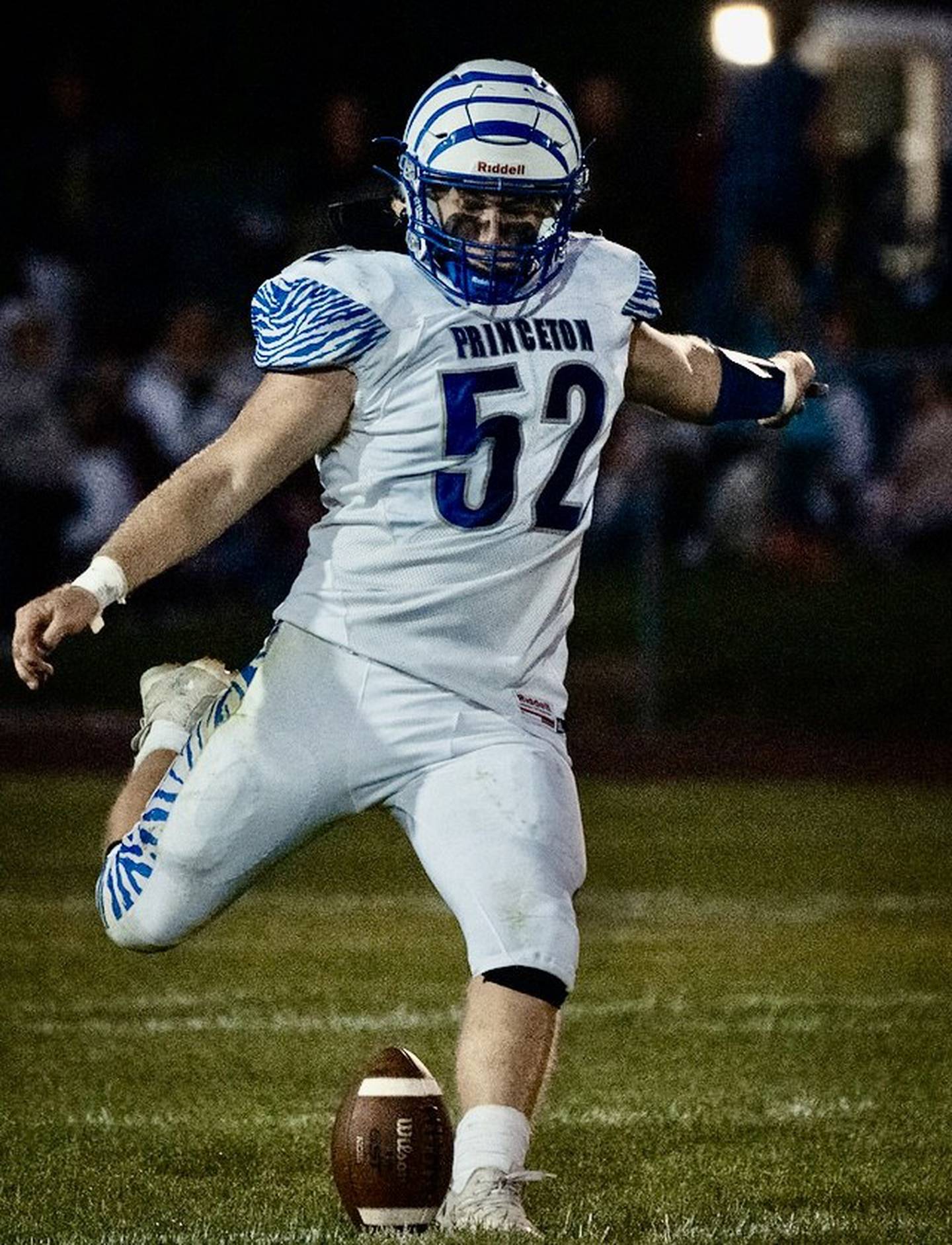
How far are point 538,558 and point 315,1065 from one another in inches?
67.2

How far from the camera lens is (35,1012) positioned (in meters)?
6.20

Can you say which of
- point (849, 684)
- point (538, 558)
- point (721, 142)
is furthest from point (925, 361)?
point (538, 558)

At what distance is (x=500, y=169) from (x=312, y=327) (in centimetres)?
43

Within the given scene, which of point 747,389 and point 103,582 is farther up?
point 747,389

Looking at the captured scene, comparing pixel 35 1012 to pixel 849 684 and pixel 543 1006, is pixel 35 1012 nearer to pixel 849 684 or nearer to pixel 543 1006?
pixel 543 1006

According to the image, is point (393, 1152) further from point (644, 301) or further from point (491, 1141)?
point (644, 301)

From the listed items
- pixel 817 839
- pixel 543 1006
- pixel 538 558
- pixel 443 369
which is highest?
pixel 443 369

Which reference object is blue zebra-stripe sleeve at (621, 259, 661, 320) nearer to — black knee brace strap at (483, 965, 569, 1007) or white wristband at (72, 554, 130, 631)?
white wristband at (72, 554, 130, 631)

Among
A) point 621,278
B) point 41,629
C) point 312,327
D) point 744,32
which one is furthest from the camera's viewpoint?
point 744,32

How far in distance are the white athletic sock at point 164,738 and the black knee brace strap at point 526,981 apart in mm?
906

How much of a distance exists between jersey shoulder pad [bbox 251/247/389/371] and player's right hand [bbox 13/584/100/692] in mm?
557

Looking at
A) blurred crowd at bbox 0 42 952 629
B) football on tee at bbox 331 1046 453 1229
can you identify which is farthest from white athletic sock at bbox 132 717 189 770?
blurred crowd at bbox 0 42 952 629

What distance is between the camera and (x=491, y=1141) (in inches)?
162

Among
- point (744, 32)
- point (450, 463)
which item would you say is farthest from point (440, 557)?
point (744, 32)
